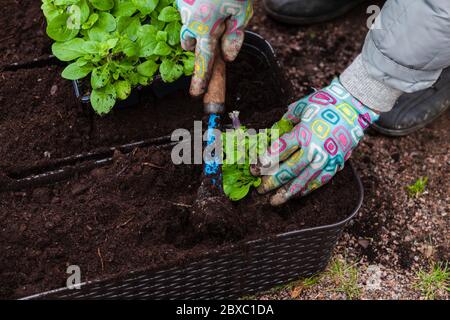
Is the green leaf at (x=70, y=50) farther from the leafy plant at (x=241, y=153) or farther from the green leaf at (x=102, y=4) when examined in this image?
the leafy plant at (x=241, y=153)

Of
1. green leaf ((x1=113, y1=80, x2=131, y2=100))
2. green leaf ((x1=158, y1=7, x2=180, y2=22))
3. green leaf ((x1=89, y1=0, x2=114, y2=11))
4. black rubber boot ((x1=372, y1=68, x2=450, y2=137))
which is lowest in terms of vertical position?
black rubber boot ((x1=372, y1=68, x2=450, y2=137))

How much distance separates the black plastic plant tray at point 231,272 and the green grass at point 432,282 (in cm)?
33

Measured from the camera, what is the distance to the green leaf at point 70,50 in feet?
5.69

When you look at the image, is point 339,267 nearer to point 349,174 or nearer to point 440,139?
point 349,174

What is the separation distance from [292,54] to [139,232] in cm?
110

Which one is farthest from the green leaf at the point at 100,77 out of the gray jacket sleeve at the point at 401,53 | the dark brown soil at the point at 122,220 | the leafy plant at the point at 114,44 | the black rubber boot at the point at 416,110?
the black rubber boot at the point at 416,110

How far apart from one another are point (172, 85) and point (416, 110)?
34.7 inches

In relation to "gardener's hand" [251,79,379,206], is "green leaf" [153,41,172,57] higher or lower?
higher

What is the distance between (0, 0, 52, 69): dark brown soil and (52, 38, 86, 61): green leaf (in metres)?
0.33

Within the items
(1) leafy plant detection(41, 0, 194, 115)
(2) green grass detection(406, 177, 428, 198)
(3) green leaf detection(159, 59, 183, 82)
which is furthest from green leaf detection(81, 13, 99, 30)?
(2) green grass detection(406, 177, 428, 198)

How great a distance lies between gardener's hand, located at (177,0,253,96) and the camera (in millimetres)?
1537

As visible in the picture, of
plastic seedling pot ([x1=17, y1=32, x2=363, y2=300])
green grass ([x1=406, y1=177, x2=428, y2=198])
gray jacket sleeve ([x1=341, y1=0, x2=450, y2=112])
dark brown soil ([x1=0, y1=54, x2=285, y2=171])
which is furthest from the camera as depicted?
green grass ([x1=406, y1=177, x2=428, y2=198])

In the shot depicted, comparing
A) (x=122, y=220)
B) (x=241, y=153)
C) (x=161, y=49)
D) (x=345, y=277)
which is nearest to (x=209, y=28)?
(x=161, y=49)

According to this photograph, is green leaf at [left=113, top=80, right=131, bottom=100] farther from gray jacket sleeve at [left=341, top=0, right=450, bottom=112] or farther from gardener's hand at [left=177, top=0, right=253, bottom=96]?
gray jacket sleeve at [left=341, top=0, right=450, bottom=112]
